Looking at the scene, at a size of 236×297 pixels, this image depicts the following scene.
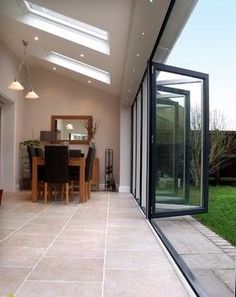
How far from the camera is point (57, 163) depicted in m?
6.31

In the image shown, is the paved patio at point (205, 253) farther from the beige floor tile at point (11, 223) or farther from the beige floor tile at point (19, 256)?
the beige floor tile at point (11, 223)

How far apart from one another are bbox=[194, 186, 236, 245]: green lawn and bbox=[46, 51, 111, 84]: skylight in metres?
4.06

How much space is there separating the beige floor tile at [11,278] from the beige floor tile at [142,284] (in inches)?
24.5

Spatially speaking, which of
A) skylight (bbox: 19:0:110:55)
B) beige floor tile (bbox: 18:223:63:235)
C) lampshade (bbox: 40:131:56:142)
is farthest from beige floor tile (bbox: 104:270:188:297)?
lampshade (bbox: 40:131:56:142)

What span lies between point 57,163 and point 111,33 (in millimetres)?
2632

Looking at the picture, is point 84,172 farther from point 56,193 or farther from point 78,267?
point 78,267

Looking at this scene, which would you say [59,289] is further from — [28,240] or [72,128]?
[72,128]

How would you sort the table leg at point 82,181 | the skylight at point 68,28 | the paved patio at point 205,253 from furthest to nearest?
the table leg at point 82,181, the skylight at point 68,28, the paved patio at point 205,253

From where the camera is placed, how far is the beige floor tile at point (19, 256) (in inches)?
110

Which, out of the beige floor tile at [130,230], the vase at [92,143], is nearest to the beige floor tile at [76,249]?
the beige floor tile at [130,230]

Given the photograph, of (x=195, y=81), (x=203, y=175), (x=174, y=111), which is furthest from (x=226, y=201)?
(x=195, y=81)

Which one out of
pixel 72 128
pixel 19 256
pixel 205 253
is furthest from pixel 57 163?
pixel 205 253

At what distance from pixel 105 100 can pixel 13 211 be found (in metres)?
4.65

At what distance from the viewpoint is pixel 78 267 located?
2.74m
